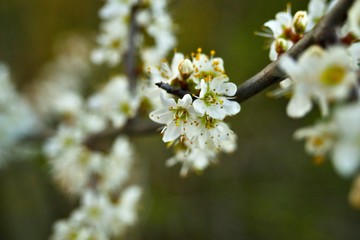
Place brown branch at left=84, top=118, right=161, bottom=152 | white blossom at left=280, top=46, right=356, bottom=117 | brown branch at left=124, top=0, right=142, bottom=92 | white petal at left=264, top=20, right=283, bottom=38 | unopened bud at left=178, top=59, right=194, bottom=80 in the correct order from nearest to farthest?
white blossom at left=280, top=46, right=356, bottom=117
unopened bud at left=178, top=59, right=194, bottom=80
white petal at left=264, top=20, right=283, bottom=38
brown branch at left=84, top=118, right=161, bottom=152
brown branch at left=124, top=0, right=142, bottom=92

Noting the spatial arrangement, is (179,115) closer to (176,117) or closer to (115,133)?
(176,117)

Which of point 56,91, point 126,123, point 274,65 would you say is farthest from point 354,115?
point 56,91

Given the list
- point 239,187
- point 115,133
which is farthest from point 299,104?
point 239,187

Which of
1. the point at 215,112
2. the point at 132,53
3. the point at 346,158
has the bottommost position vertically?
the point at 346,158

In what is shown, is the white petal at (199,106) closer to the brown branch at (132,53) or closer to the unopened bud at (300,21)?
the unopened bud at (300,21)

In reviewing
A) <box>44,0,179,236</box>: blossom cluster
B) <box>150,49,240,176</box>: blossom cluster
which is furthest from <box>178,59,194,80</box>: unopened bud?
<box>44,0,179,236</box>: blossom cluster

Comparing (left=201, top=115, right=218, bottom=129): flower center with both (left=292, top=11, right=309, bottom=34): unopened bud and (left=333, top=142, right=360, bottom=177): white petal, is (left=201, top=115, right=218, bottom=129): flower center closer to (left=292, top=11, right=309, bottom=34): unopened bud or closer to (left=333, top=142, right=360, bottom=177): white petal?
(left=292, top=11, right=309, bottom=34): unopened bud

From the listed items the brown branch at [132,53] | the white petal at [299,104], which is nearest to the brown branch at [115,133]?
the brown branch at [132,53]
